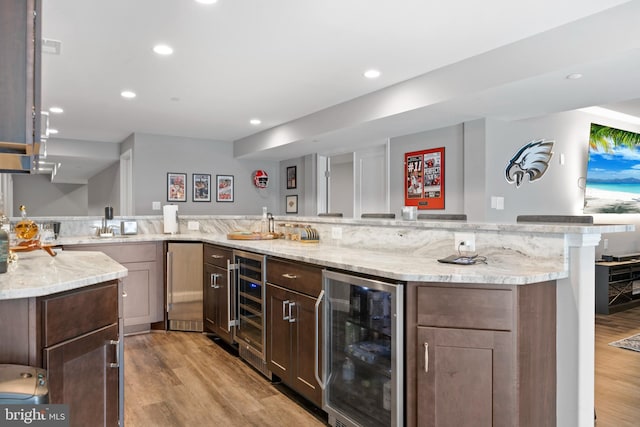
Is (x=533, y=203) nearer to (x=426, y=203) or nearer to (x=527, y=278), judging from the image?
(x=426, y=203)

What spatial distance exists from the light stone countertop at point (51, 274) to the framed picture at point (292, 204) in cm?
465

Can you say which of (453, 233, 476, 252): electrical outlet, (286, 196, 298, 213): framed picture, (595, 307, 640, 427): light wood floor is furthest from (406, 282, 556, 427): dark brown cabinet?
A: (286, 196, 298, 213): framed picture

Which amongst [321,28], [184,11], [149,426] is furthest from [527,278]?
[184,11]

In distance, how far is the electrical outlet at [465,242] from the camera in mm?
2359

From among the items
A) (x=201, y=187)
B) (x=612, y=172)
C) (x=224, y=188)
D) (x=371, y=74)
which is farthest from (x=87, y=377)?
(x=612, y=172)

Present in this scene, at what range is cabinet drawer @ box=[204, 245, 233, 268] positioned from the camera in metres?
3.62

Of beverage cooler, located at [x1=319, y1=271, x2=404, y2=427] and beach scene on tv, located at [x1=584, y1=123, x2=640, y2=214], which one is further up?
beach scene on tv, located at [x1=584, y1=123, x2=640, y2=214]

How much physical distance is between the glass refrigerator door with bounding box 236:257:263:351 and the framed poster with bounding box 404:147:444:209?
2.27m

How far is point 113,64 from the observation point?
10.9ft

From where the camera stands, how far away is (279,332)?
2.76 meters

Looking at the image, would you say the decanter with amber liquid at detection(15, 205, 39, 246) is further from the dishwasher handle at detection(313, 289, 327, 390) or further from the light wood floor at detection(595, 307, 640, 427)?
the light wood floor at detection(595, 307, 640, 427)

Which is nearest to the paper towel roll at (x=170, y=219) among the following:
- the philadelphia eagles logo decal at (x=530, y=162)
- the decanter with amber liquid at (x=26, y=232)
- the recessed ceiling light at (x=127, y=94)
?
the recessed ceiling light at (x=127, y=94)

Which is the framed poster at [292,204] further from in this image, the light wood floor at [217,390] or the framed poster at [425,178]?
the light wood floor at [217,390]

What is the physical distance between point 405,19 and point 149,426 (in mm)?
2750
